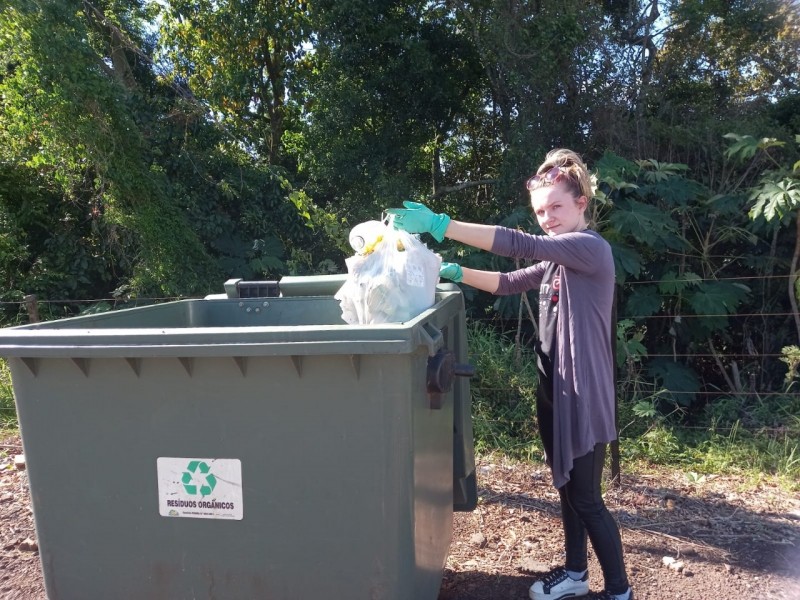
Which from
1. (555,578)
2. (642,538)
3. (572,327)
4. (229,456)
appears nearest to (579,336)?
(572,327)

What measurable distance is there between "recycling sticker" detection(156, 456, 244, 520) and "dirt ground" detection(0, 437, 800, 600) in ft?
4.30

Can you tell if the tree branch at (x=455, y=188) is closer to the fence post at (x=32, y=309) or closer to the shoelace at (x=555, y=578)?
the fence post at (x=32, y=309)

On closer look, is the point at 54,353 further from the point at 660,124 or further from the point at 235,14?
the point at 235,14

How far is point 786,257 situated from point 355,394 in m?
5.19

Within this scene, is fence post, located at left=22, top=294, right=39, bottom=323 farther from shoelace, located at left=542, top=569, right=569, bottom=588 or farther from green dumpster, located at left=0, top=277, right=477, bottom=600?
shoelace, located at left=542, top=569, right=569, bottom=588

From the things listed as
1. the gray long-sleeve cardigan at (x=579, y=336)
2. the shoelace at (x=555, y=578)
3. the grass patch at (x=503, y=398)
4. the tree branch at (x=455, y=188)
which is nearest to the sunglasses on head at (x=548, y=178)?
the gray long-sleeve cardigan at (x=579, y=336)

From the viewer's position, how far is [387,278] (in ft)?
7.15

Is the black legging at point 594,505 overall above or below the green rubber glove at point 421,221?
below

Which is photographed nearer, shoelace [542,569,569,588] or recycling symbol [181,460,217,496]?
recycling symbol [181,460,217,496]

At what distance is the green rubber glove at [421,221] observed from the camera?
2318mm

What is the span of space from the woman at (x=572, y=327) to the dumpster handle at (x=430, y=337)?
408 millimetres

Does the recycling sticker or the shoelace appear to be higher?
the recycling sticker

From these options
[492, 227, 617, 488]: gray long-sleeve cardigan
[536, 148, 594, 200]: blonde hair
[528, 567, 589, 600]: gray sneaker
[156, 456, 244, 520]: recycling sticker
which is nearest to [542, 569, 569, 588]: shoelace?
[528, 567, 589, 600]: gray sneaker

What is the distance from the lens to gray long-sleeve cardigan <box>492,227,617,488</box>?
2.25m
